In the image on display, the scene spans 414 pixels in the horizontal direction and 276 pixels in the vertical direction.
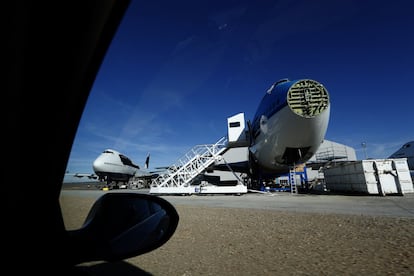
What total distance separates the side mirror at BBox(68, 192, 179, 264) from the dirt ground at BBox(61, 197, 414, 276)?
10cm

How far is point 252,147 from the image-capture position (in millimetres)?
17422

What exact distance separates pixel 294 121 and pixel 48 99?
38.5 feet

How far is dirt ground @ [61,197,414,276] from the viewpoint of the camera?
246cm

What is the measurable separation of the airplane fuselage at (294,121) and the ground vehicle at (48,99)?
37.1ft

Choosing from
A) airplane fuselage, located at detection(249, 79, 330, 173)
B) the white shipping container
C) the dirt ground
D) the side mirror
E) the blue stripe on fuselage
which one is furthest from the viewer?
the blue stripe on fuselage

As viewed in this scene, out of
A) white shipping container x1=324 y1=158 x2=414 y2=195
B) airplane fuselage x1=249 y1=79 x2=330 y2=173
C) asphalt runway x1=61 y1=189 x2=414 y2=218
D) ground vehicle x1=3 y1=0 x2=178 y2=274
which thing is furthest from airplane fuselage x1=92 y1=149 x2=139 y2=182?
white shipping container x1=324 y1=158 x2=414 y2=195

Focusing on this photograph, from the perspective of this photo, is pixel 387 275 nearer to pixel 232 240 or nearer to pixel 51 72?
pixel 232 240

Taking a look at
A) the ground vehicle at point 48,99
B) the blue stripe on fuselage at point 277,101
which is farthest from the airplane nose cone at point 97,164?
the blue stripe on fuselage at point 277,101

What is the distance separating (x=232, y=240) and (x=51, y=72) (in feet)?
12.8

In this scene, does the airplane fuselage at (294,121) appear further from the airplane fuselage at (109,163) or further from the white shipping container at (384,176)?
the airplane fuselage at (109,163)

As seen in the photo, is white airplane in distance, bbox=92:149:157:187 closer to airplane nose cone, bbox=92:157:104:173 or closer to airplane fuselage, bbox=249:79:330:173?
airplane nose cone, bbox=92:157:104:173

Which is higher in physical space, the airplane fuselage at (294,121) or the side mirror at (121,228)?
the airplane fuselage at (294,121)

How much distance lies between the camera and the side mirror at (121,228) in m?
1.24

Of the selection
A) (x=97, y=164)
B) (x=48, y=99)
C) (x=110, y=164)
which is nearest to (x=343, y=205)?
(x=110, y=164)
